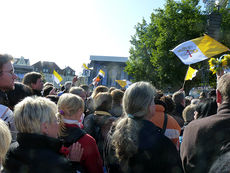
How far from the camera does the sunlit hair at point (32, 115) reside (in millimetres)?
1830

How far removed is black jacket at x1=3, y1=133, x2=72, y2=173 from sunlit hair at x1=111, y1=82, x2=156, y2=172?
450 mm

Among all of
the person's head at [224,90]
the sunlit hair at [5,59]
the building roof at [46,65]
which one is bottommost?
the building roof at [46,65]

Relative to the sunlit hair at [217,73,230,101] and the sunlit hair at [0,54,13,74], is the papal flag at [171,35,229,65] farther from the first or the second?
the sunlit hair at [0,54,13,74]

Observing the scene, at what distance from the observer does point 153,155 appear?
179 centimetres

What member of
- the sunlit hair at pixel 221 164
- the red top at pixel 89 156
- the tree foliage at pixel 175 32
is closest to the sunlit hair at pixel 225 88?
the sunlit hair at pixel 221 164

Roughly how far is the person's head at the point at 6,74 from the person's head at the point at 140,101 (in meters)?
1.51

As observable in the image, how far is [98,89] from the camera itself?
490cm

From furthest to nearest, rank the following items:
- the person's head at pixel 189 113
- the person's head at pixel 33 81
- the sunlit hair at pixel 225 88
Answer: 1. the person's head at pixel 189 113
2. the person's head at pixel 33 81
3. the sunlit hair at pixel 225 88

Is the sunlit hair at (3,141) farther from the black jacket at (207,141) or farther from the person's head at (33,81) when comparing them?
the person's head at (33,81)

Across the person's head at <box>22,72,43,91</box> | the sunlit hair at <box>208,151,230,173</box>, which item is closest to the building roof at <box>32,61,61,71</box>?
the person's head at <box>22,72,43,91</box>

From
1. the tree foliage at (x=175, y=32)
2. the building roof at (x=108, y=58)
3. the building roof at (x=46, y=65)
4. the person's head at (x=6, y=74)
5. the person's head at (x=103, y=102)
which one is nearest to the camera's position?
the person's head at (x=6, y=74)

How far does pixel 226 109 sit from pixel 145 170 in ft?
3.02

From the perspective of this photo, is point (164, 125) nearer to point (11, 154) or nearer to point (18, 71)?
point (11, 154)

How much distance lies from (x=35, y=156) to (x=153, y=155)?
2.95 ft
